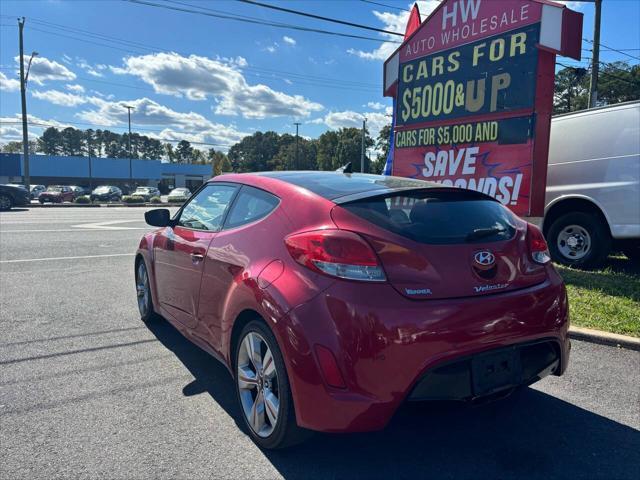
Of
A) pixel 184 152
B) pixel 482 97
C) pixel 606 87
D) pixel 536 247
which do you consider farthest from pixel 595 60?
pixel 184 152

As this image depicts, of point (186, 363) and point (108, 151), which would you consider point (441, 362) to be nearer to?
point (186, 363)

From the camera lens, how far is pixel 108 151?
133 metres

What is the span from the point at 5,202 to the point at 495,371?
24.3 m

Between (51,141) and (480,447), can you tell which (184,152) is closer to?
(51,141)

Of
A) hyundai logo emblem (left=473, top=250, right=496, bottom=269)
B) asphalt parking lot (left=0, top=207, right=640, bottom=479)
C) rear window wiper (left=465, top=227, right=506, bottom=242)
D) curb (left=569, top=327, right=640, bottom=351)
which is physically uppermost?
rear window wiper (left=465, top=227, right=506, bottom=242)

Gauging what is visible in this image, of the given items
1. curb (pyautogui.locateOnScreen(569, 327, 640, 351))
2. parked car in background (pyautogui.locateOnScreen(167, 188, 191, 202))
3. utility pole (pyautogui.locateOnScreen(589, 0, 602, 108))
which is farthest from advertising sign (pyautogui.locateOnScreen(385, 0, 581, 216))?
parked car in background (pyautogui.locateOnScreen(167, 188, 191, 202))

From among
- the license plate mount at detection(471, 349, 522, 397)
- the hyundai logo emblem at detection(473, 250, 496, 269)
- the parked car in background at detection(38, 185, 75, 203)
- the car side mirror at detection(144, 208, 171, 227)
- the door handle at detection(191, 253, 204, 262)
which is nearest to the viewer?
the license plate mount at detection(471, 349, 522, 397)

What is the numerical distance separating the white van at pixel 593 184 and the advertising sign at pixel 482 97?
0.57m

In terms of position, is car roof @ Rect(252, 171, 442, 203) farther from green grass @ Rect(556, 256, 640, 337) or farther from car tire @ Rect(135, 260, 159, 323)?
green grass @ Rect(556, 256, 640, 337)

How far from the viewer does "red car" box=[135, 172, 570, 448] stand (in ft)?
7.43

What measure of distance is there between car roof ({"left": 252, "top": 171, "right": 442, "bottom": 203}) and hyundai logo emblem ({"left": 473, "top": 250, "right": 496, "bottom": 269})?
603 millimetres

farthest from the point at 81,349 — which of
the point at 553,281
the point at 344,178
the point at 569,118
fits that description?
the point at 569,118

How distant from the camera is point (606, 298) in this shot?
5590 millimetres

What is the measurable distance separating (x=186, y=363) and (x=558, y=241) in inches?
236
